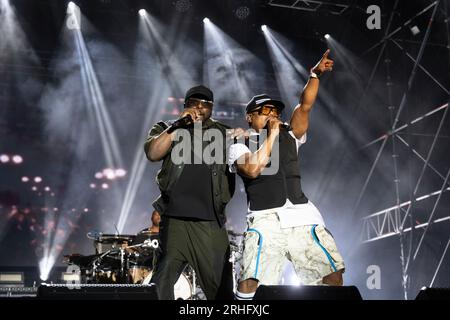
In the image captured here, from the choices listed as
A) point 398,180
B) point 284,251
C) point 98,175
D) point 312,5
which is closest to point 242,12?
point 312,5

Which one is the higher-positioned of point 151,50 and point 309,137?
point 151,50

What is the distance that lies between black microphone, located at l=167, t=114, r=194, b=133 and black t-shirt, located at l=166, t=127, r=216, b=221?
0.20m

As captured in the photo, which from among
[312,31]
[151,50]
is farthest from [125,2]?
[312,31]

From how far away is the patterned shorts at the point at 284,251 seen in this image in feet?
10.1

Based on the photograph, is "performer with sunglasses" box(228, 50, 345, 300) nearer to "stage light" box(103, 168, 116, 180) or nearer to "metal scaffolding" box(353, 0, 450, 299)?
"metal scaffolding" box(353, 0, 450, 299)

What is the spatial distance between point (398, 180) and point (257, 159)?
22.6 ft

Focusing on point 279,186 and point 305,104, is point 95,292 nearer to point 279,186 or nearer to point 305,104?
A: point 279,186

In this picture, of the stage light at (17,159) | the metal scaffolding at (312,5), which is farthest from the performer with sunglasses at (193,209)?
the stage light at (17,159)

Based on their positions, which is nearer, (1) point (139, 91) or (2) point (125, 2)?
(2) point (125, 2)

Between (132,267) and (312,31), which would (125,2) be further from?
(132,267)

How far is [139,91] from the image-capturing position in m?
12.1
